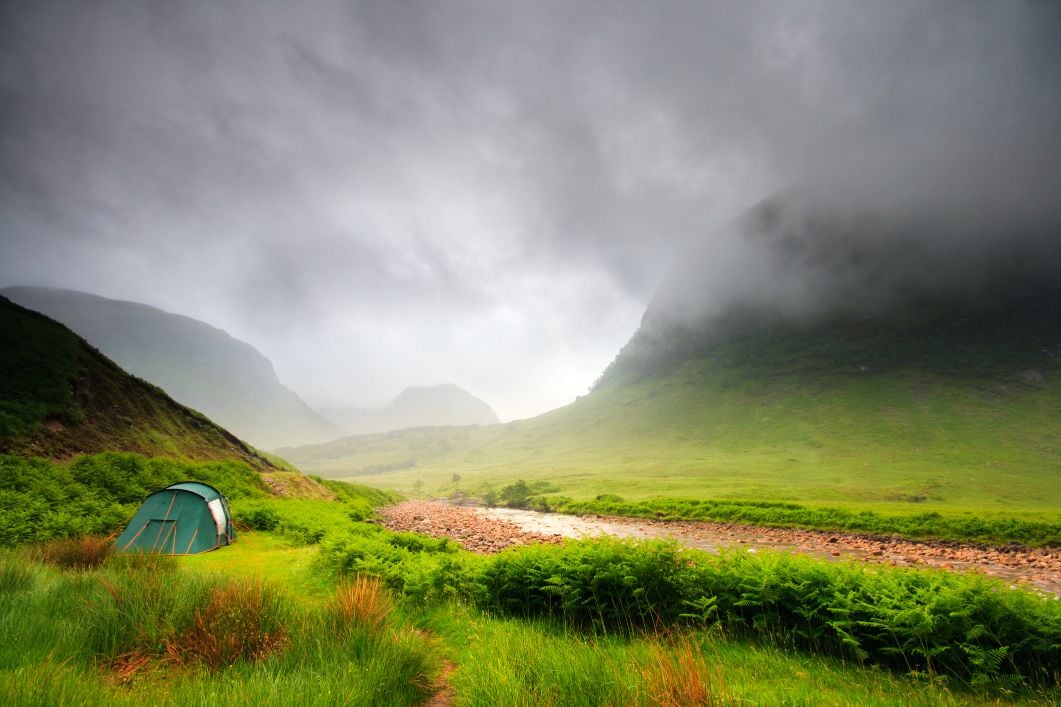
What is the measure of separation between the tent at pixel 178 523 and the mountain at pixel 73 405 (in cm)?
1147

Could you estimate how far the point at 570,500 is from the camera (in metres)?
60.0

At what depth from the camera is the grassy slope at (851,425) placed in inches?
2346

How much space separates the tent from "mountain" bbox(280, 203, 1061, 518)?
170 ft

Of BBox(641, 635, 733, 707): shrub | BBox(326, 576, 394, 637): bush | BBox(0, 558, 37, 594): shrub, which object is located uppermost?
BBox(641, 635, 733, 707): shrub

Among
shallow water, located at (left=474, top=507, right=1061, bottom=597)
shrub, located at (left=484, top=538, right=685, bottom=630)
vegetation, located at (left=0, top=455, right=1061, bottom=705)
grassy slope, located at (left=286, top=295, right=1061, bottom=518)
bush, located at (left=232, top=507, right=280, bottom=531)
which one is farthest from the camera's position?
grassy slope, located at (left=286, top=295, right=1061, bottom=518)

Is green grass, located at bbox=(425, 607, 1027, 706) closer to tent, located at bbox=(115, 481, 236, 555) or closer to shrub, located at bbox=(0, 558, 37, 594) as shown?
shrub, located at bbox=(0, 558, 37, 594)

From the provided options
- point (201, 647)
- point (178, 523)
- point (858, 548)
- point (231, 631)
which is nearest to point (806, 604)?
point (231, 631)

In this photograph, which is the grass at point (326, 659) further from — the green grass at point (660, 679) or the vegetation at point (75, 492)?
the vegetation at point (75, 492)

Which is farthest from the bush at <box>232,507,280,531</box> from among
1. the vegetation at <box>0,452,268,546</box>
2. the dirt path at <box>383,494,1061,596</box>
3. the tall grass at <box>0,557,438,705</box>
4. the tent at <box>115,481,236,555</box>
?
Answer: the tall grass at <box>0,557,438,705</box>

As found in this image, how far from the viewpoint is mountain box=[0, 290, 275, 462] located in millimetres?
24203

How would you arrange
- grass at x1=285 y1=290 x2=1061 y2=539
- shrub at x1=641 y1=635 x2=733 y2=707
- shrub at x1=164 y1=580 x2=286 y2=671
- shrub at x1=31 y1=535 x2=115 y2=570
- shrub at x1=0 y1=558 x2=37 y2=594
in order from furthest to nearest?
grass at x1=285 y1=290 x2=1061 y2=539
shrub at x1=31 y1=535 x2=115 y2=570
shrub at x1=0 y1=558 x2=37 y2=594
shrub at x1=164 y1=580 x2=286 y2=671
shrub at x1=641 y1=635 x2=733 y2=707

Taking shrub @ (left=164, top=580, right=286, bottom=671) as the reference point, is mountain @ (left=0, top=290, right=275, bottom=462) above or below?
above

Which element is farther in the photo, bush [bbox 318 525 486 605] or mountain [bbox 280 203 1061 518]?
mountain [bbox 280 203 1061 518]

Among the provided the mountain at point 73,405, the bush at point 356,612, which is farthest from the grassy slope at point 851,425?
the mountain at point 73,405
